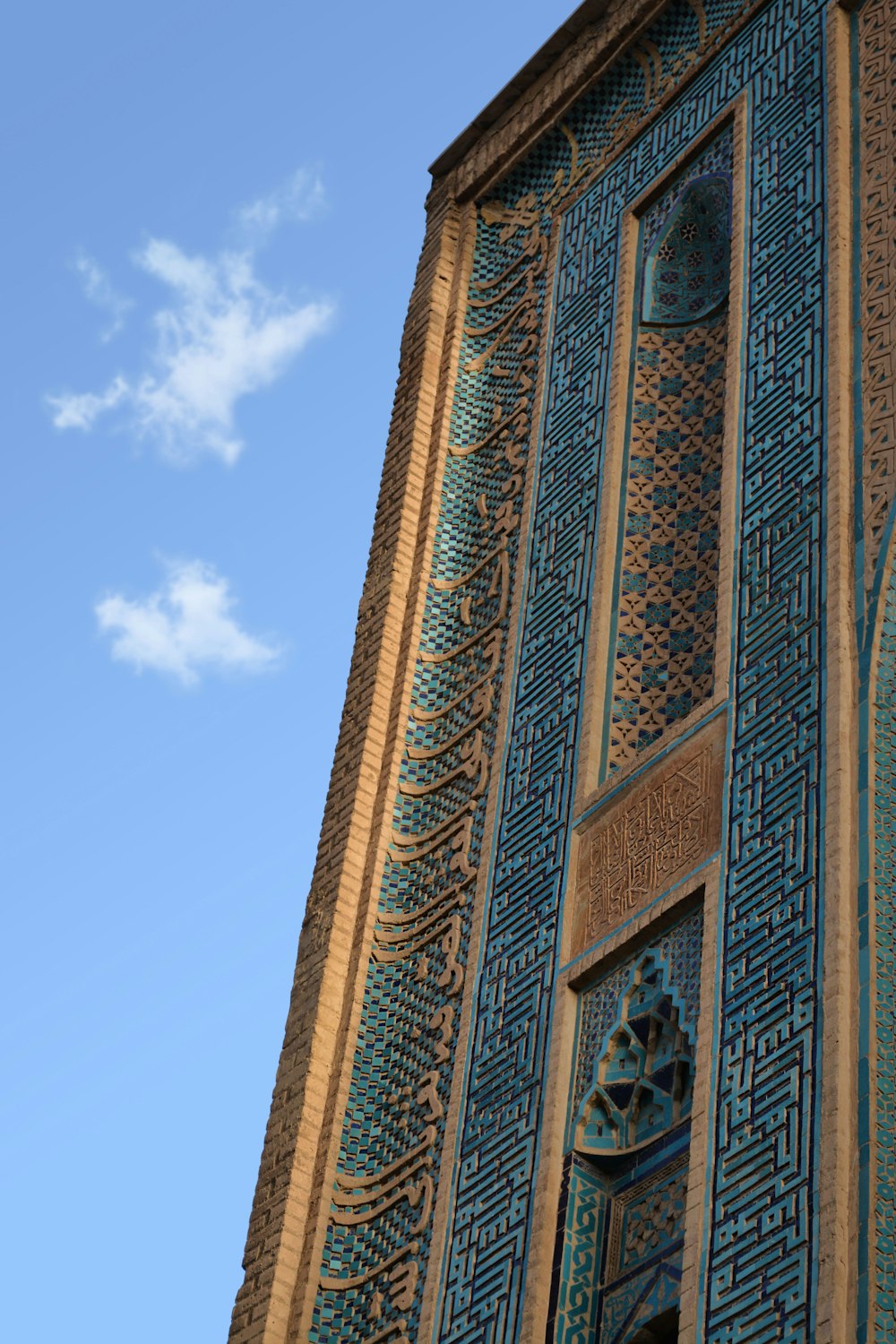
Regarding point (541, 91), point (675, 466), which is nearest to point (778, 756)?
point (675, 466)

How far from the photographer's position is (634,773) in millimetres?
6438

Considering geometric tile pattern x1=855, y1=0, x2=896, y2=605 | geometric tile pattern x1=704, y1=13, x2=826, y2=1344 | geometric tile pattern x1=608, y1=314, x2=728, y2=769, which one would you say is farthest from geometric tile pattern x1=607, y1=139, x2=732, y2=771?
geometric tile pattern x1=855, y1=0, x2=896, y2=605

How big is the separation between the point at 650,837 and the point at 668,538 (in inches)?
52.8

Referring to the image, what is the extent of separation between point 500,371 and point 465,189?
1182mm

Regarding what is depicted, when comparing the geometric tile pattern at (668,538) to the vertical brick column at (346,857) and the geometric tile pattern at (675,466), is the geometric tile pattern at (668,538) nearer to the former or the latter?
the geometric tile pattern at (675,466)

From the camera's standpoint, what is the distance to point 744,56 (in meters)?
8.09

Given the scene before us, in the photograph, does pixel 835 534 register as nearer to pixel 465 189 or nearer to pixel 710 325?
pixel 710 325

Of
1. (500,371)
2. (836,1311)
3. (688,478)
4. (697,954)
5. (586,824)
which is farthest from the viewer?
(500,371)

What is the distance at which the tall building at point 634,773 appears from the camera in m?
5.36

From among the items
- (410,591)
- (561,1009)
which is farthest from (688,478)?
(561,1009)

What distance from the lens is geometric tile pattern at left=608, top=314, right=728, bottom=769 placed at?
6.86 metres

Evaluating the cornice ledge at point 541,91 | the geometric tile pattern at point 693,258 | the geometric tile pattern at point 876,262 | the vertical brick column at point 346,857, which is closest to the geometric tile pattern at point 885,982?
the geometric tile pattern at point 876,262

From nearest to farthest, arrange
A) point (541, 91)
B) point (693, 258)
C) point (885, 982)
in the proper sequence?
A: point (885, 982) → point (693, 258) → point (541, 91)

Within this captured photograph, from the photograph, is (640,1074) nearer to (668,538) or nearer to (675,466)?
(668,538)
